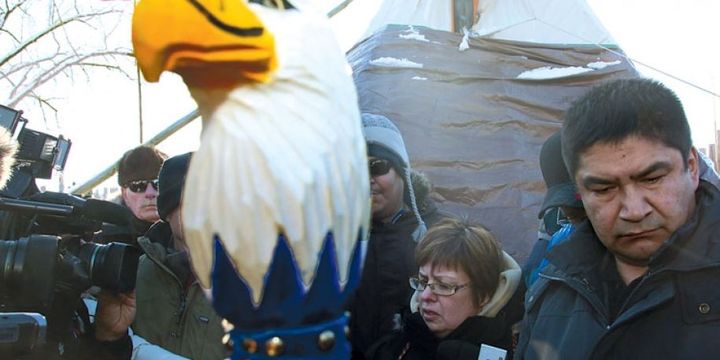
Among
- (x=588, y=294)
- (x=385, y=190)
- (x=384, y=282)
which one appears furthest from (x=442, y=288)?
(x=588, y=294)

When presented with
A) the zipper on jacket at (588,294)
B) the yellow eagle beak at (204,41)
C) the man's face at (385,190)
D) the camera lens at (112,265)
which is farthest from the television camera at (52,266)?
the yellow eagle beak at (204,41)

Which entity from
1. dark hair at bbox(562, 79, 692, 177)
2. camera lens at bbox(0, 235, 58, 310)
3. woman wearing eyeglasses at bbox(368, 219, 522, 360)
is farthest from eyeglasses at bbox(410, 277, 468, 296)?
camera lens at bbox(0, 235, 58, 310)

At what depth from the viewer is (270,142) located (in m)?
0.66

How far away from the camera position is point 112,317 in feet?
6.33

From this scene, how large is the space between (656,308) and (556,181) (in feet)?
3.04

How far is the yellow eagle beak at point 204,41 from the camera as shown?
654 mm

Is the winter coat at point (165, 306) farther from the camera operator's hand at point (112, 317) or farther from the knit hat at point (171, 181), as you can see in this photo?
the knit hat at point (171, 181)

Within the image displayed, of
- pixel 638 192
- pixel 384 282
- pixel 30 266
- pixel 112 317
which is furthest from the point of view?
pixel 384 282

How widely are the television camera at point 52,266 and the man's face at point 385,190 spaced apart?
24.2 inches

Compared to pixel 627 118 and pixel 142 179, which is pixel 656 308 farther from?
pixel 142 179

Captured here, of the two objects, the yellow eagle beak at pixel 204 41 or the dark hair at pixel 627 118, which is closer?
the yellow eagle beak at pixel 204 41

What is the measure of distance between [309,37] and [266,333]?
0.28m

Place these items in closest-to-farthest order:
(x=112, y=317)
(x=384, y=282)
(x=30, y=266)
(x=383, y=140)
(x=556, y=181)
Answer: (x=30, y=266) < (x=383, y=140) < (x=112, y=317) < (x=384, y=282) < (x=556, y=181)

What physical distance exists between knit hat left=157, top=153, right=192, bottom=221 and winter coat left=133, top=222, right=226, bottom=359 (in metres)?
0.37
